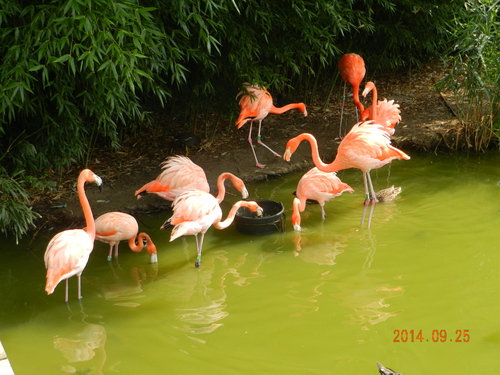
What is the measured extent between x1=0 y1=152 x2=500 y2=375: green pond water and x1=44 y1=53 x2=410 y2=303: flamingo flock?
20cm

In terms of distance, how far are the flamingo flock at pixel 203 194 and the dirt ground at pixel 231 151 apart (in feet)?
1.55

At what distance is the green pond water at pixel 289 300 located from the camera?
3.67 metres

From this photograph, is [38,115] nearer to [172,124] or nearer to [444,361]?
[172,124]

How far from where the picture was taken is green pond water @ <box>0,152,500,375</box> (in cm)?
367

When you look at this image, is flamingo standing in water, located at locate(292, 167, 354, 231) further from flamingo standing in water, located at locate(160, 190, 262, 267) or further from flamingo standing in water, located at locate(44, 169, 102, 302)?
flamingo standing in water, located at locate(44, 169, 102, 302)

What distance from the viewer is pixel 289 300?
14.2 ft

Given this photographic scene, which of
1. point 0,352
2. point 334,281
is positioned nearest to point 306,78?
point 334,281

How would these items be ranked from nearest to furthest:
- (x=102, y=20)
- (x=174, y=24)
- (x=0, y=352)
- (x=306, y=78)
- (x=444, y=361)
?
(x=0, y=352), (x=444, y=361), (x=102, y=20), (x=174, y=24), (x=306, y=78)

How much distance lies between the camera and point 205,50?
598 centimetres

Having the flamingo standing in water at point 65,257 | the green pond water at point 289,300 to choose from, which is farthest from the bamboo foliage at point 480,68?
the flamingo standing in water at point 65,257

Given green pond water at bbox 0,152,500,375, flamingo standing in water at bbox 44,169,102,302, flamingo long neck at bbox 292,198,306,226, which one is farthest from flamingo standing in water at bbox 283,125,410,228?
flamingo standing in water at bbox 44,169,102,302

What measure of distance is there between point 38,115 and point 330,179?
268 centimetres

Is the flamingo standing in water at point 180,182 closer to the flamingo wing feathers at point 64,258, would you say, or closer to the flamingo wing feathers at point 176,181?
the flamingo wing feathers at point 176,181

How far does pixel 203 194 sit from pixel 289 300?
1.24 meters
